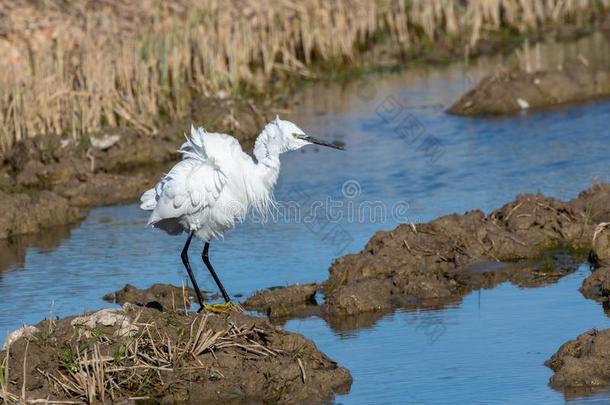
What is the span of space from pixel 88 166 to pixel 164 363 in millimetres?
8025

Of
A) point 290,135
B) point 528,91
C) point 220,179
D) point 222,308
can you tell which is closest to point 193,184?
point 220,179

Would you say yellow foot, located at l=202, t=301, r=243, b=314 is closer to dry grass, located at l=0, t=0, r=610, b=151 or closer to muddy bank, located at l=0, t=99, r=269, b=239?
muddy bank, located at l=0, t=99, r=269, b=239

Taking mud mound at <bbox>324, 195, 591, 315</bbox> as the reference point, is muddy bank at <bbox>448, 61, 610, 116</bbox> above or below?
above

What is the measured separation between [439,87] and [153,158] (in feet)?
17.6

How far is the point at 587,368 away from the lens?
7.57m

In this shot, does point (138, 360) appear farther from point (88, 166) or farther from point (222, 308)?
point (88, 166)

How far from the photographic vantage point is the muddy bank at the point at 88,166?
13.6 m

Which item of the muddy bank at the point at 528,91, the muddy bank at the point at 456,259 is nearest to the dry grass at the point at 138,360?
the muddy bank at the point at 456,259

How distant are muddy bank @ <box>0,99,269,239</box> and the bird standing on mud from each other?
420cm

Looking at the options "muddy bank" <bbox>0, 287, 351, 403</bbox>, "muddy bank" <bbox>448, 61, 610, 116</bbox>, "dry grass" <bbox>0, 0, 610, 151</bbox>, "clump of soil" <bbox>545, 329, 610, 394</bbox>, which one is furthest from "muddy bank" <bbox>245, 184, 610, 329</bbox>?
"dry grass" <bbox>0, 0, 610, 151</bbox>

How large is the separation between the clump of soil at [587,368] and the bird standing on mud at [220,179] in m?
2.72

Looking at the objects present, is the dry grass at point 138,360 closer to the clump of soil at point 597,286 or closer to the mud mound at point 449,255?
the mud mound at point 449,255

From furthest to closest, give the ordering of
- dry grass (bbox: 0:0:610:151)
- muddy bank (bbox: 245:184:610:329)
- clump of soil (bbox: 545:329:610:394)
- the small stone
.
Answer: dry grass (bbox: 0:0:610:151) < muddy bank (bbox: 245:184:610:329) < the small stone < clump of soil (bbox: 545:329:610:394)

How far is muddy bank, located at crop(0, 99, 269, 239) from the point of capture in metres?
13.6
